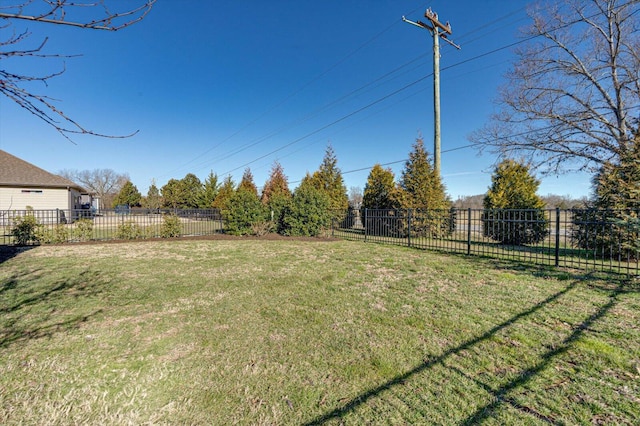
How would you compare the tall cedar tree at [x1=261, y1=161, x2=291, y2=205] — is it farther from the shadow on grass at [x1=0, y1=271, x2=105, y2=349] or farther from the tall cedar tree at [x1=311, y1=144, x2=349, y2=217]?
the shadow on grass at [x1=0, y1=271, x2=105, y2=349]

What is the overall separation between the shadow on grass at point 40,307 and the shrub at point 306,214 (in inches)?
295

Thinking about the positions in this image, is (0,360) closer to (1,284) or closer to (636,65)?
(1,284)

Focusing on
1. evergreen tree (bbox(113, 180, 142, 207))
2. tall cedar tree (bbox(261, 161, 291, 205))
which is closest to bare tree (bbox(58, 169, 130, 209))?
evergreen tree (bbox(113, 180, 142, 207))

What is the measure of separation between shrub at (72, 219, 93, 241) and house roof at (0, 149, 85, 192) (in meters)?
13.2

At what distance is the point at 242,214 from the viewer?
12.0 m

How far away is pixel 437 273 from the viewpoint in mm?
5648

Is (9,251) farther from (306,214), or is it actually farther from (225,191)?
(225,191)

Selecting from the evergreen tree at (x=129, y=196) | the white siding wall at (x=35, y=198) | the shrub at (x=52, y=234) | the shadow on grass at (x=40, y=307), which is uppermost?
the evergreen tree at (x=129, y=196)

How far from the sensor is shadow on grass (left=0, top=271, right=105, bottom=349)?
3006mm

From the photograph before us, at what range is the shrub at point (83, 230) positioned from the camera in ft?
34.0

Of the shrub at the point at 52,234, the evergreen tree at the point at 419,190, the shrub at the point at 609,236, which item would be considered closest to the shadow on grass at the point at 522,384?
the shrub at the point at 609,236

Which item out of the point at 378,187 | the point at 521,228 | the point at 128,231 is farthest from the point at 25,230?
the point at 521,228

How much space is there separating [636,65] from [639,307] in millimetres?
12784

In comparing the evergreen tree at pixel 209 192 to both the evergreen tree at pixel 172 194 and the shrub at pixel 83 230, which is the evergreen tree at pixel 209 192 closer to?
the evergreen tree at pixel 172 194
